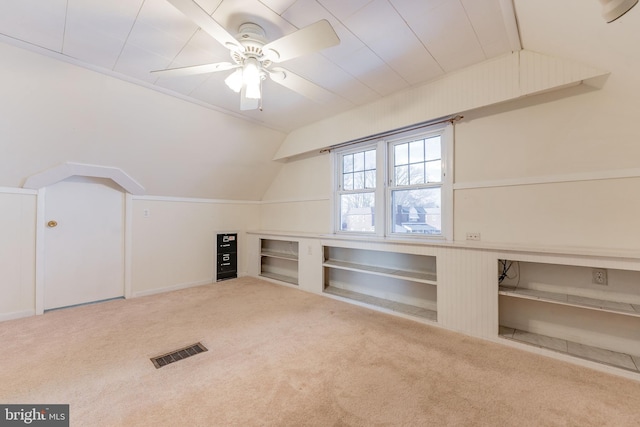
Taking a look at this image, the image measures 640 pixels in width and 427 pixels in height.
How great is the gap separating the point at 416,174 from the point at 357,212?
41.8 inches

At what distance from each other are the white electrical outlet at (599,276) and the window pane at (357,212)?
2273 millimetres

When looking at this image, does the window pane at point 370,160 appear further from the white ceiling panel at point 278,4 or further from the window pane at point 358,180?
the white ceiling panel at point 278,4

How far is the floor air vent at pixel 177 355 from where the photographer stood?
2.18 m

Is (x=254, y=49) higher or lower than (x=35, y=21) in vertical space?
lower

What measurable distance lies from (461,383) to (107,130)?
433 cm

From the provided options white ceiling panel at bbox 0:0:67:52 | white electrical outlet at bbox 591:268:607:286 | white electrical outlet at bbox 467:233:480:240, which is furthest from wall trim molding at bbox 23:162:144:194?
white electrical outlet at bbox 591:268:607:286

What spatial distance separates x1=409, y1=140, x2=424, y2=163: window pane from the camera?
3.38 metres

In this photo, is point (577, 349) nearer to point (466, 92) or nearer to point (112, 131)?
point (466, 92)

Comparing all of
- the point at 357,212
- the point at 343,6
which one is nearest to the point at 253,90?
the point at 343,6

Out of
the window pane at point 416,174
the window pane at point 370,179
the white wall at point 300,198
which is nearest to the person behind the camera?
the window pane at point 416,174

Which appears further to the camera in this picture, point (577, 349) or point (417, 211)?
point (417, 211)

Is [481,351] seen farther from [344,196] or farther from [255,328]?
[344,196]

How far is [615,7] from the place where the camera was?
3.84 feet

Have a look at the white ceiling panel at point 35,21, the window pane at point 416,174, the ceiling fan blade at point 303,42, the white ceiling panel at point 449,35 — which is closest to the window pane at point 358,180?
the window pane at point 416,174
